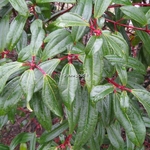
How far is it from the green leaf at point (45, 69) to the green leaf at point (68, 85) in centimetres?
4

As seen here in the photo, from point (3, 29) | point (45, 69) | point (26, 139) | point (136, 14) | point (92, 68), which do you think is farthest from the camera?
point (26, 139)

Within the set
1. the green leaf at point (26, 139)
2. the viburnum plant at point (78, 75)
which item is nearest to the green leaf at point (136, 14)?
the viburnum plant at point (78, 75)

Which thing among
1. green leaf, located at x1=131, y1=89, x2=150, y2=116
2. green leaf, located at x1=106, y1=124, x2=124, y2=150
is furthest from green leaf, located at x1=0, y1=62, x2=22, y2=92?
green leaf, located at x1=106, y1=124, x2=124, y2=150

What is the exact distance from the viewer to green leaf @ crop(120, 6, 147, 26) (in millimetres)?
894

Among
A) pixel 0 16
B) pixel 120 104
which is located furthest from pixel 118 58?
pixel 0 16

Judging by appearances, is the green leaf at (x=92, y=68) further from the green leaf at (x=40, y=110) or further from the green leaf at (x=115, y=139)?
the green leaf at (x=115, y=139)

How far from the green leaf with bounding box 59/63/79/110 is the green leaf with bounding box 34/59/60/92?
0.04 m

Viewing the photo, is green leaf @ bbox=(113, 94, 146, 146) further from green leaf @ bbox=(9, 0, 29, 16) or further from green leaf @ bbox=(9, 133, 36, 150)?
green leaf @ bbox=(9, 133, 36, 150)

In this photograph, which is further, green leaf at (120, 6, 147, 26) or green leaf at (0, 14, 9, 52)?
green leaf at (0, 14, 9, 52)

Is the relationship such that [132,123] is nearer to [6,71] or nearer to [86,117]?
[86,117]

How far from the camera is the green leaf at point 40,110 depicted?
85 cm

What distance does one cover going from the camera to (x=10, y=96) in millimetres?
836

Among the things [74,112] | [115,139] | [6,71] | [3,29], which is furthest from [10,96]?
[115,139]

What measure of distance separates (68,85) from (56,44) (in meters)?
0.13
